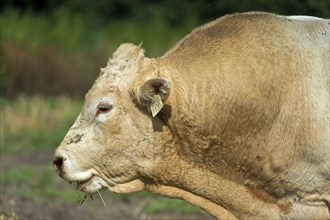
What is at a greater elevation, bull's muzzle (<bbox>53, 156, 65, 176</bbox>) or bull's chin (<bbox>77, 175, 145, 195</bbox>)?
bull's muzzle (<bbox>53, 156, 65, 176</bbox>)

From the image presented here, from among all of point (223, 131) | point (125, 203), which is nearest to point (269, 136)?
point (223, 131)

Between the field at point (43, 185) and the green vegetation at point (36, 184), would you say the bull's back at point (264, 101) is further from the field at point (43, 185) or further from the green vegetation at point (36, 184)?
the green vegetation at point (36, 184)

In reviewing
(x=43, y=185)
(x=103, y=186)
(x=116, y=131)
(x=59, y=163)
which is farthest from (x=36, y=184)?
(x=116, y=131)

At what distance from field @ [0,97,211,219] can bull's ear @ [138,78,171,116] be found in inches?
60.1

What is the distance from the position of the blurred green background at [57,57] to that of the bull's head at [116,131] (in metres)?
2.55

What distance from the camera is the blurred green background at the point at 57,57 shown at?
1435 centimetres

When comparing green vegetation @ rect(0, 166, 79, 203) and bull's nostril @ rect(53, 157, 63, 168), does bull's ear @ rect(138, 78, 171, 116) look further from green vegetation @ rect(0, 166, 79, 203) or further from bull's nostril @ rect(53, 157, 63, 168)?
green vegetation @ rect(0, 166, 79, 203)

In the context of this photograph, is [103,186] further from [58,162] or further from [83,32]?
[83,32]

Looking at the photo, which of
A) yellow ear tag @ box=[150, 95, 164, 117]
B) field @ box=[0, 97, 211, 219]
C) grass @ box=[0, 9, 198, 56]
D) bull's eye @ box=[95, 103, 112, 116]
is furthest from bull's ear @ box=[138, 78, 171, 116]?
grass @ box=[0, 9, 198, 56]

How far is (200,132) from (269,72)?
2.09 feet

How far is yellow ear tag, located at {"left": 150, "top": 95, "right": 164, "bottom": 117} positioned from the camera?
26.6 ft

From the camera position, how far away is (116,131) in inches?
330

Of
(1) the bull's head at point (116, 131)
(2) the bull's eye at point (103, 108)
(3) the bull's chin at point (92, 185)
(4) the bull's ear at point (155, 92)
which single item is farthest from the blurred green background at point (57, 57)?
(4) the bull's ear at point (155, 92)

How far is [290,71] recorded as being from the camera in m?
8.39
